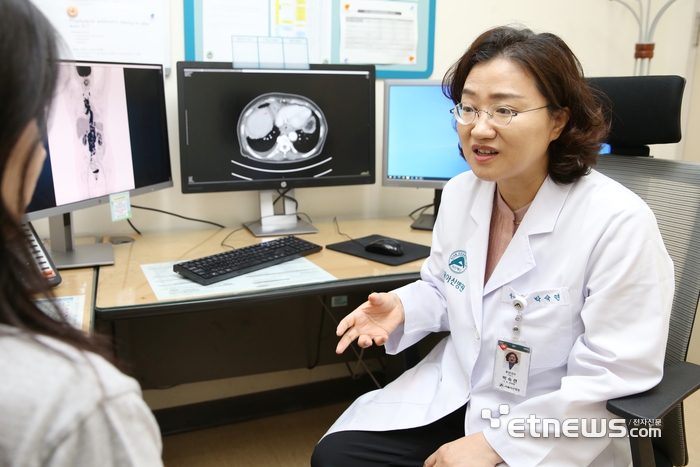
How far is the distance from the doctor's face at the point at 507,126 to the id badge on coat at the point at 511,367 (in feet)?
1.20

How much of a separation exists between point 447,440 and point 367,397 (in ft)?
0.77

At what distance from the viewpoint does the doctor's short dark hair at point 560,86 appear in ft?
3.99

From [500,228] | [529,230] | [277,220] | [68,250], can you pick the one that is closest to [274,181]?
[277,220]

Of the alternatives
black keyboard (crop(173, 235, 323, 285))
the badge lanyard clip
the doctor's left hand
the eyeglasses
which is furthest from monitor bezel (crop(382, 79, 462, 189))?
the doctor's left hand

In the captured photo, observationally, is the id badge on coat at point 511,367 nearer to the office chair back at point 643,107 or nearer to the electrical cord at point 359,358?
the office chair back at point 643,107

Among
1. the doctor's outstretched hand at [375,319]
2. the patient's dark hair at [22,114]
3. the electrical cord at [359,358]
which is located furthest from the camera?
the electrical cord at [359,358]

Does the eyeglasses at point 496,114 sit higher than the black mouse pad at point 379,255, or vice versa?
the eyeglasses at point 496,114

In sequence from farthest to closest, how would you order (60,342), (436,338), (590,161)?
(436,338)
(590,161)
(60,342)

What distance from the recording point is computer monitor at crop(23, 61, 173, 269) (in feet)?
5.08

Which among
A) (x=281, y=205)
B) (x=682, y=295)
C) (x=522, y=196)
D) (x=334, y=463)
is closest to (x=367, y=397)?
(x=334, y=463)

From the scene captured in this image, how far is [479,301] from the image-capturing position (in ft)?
4.26

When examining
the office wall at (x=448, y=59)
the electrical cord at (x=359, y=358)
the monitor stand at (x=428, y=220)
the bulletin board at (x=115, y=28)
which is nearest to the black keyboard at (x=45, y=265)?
the office wall at (x=448, y=59)

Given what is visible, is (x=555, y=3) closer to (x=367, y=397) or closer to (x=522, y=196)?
(x=522, y=196)

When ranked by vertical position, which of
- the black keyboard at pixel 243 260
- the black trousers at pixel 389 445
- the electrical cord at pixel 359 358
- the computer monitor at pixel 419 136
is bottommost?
the electrical cord at pixel 359 358
